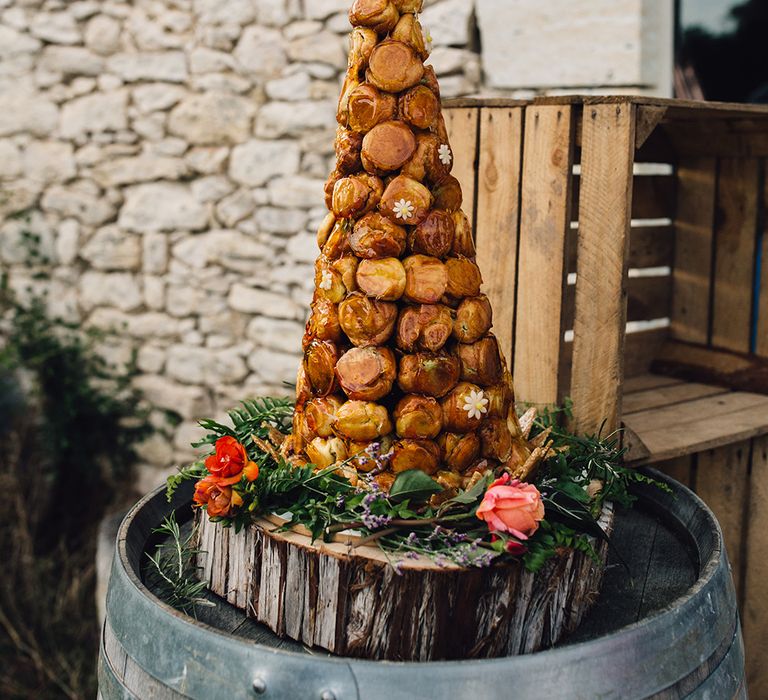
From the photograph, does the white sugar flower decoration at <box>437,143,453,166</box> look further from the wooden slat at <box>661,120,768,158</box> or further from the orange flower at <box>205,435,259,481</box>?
the wooden slat at <box>661,120,768,158</box>

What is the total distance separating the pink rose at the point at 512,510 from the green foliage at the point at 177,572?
1.67 feet

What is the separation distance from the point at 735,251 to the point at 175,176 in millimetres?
3054

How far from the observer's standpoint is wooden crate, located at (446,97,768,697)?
174cm

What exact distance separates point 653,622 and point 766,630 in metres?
1.22

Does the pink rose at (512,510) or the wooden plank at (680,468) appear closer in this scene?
the pink rose at (512,510)

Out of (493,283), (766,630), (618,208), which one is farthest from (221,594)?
(766,630)

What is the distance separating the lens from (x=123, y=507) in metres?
4.87

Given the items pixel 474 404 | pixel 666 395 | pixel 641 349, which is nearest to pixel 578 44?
pixel 641 349

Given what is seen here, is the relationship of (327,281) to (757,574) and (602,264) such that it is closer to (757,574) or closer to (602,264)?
(602,264)

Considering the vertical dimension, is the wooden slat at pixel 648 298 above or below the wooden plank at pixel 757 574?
above

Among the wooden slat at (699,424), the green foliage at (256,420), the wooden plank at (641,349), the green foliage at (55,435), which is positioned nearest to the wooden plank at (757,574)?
the wooden slat at (699,424)

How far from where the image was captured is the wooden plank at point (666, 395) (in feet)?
7.13

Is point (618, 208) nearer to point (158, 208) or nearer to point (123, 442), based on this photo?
point (158, 208)

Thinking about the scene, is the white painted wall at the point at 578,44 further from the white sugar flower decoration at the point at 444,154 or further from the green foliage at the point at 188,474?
the green foliage at the point at 188,474
